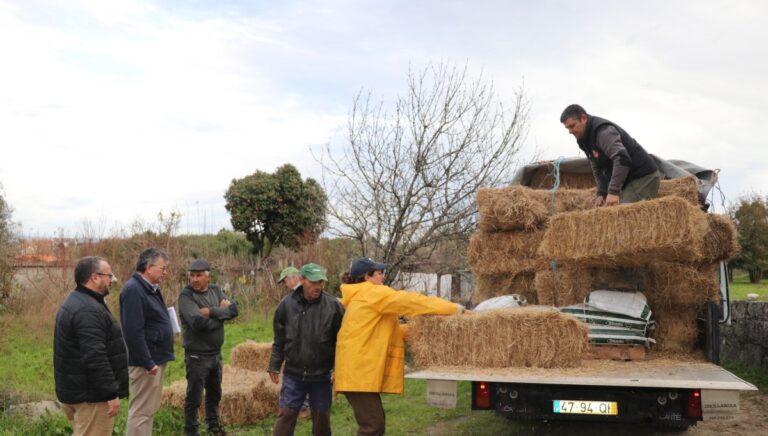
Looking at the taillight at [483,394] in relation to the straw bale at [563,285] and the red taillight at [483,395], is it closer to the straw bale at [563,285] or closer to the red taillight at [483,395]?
the red taillight at [483,395]

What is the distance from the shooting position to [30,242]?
15883 millimetres

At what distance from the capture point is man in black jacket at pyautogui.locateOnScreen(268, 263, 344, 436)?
556 centimetres

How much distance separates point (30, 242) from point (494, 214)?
1225cm

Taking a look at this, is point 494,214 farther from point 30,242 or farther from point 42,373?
point 30,242

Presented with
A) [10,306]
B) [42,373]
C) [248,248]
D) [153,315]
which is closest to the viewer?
[153,315]

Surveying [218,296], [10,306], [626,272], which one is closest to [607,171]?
[626,272]

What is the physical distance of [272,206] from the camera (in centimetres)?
2253

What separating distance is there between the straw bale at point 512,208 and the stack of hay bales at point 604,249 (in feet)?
0.03

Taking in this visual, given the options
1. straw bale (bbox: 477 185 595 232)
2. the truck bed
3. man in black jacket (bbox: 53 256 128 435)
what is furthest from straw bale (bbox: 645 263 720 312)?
man in black jacket (bbox: 53 256 128 435)

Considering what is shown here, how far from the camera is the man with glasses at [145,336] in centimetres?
563

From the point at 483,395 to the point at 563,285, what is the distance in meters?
1.82

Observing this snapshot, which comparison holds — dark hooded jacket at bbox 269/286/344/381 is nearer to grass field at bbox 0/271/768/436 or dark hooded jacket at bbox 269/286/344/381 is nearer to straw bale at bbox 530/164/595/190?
grass field at bbox 0/271/768/436

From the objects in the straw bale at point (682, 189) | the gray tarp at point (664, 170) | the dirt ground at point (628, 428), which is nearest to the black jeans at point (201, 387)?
the dirt ground at point (628, 428)

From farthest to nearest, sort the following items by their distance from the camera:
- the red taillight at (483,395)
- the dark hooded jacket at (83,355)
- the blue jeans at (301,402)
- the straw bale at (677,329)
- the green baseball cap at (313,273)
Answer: the straw bale at (677,329), the blue jeans at (301,402), the green baseball cap at (313,273), the red taillight at (483,395), the dark hooded jacket at (83,355)
